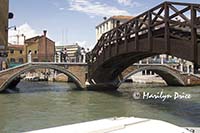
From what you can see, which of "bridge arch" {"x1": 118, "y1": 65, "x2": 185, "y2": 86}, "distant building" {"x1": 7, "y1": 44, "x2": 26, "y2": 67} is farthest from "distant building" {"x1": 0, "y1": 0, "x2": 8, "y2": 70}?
"distant building" {"x1": 7, "y1": 44, "x2": 26, "y2": 67}

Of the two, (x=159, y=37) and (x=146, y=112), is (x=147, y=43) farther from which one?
(x=146, y=112)

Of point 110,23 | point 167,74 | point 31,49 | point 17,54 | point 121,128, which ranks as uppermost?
point 110,23

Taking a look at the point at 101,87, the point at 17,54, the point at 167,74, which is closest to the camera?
the point at 101,87

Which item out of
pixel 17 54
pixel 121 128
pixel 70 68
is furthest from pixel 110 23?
pixel 121 128

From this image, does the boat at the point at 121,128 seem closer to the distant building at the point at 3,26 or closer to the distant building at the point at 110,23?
the distant building at the point at 3,26

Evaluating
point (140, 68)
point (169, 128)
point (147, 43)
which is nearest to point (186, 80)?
point (140, 68)

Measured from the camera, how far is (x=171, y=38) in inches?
607

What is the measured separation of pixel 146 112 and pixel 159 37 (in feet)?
13.0

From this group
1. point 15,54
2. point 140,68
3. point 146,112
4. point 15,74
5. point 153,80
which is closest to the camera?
point 146,112

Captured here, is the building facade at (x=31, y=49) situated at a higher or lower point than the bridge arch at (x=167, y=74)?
higher

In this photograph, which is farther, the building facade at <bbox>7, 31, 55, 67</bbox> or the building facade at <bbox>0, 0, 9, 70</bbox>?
the building facade at <bbox>7, 31, 55, 67</bbox>

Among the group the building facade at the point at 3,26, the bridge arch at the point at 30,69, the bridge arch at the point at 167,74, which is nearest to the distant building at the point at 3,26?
the building facade at the point at 3,26

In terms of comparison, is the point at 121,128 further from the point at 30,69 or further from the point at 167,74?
the point at 167,74

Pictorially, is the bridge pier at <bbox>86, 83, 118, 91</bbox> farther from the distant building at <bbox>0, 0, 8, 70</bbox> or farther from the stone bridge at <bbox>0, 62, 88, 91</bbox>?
the distant building at <bbox>0, 0, 8, 70</bbox>
